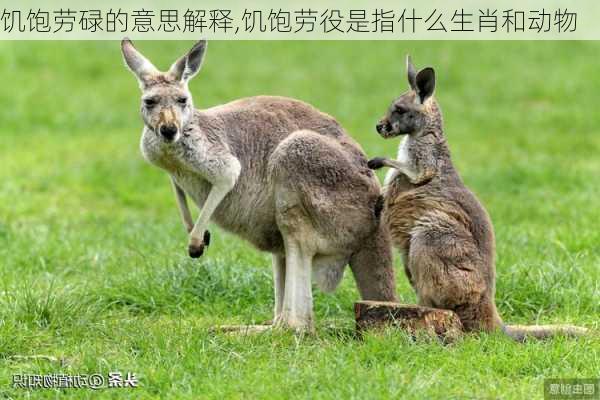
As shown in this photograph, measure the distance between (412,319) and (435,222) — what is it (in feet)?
1.96

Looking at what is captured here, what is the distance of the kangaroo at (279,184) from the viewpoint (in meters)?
6.90

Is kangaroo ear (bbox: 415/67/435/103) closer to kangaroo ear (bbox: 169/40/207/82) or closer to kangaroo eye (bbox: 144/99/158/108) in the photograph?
kangaroo ear (bbox: 169/40/207/82)

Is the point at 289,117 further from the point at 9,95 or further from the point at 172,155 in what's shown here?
the point at 9,95

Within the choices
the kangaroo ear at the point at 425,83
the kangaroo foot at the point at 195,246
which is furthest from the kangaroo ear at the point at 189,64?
the kangaroo ear at the point at 425,83

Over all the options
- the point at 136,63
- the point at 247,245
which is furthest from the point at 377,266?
the point at 136,63

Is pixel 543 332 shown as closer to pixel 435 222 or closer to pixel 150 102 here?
pixel 435 222

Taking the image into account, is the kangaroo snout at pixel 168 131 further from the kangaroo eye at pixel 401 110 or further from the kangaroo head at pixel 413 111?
the kangaroo eye at pixel 401 110

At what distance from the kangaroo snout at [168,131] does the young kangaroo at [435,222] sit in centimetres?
125

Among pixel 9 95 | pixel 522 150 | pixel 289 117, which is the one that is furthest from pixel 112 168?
pixel 289 117

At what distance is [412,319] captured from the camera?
6539 mm

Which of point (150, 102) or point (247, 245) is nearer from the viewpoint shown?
point (150, 102)

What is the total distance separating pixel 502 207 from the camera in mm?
11523

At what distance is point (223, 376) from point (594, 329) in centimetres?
246

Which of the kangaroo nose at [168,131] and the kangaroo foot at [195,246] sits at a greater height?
the kangaroo nose at [168,131]
